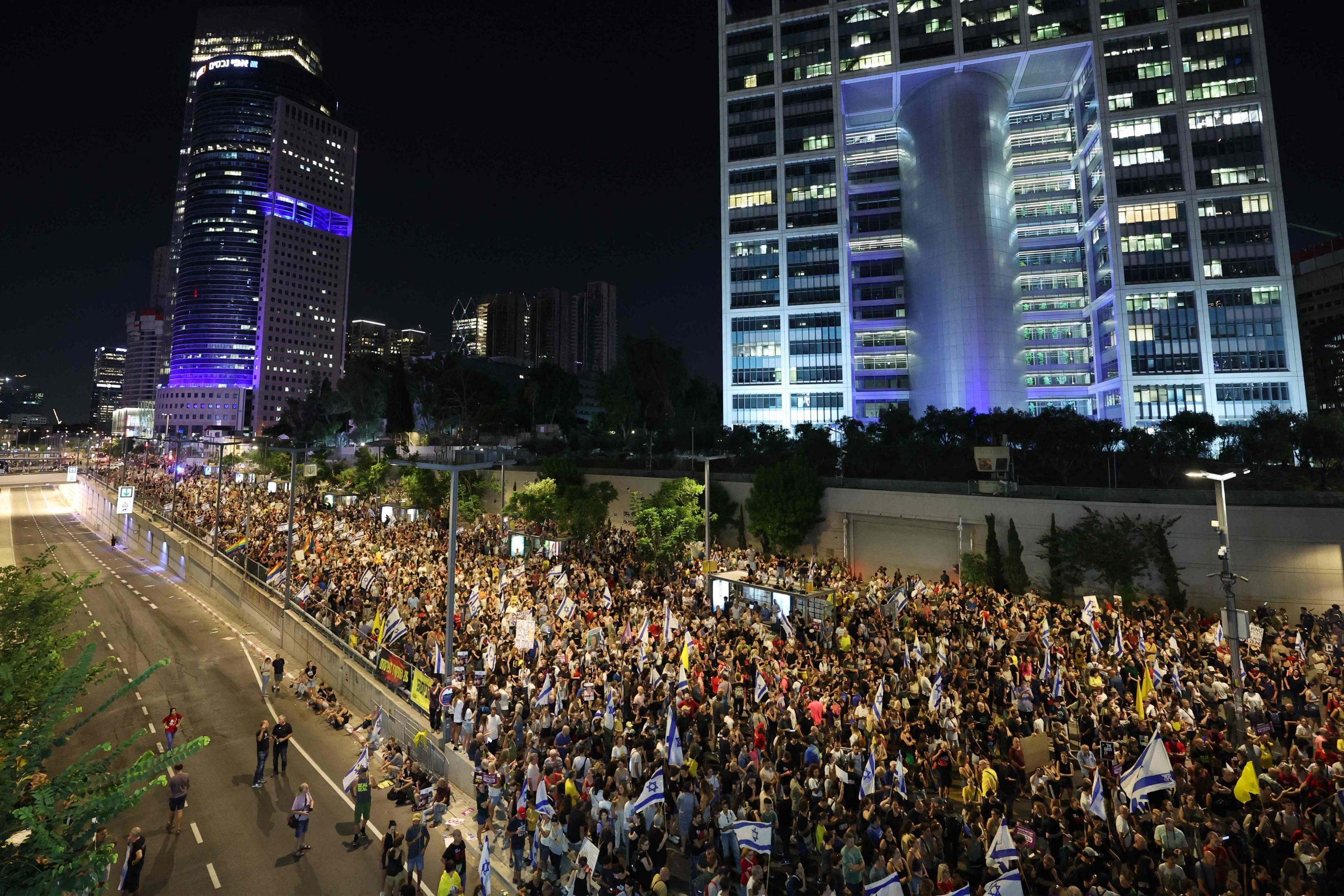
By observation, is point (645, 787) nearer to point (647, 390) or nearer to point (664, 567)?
point (664, 567)

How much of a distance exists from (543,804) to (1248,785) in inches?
488

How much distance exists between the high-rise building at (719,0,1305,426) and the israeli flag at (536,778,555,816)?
7037cm

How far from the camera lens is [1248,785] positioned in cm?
1079

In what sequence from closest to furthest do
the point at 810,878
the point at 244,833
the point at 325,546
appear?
the point at 810,878
the point at 244,833
the point at 325,546

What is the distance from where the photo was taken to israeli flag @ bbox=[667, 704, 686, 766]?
12953mm

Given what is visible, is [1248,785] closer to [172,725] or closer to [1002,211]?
[172,725]

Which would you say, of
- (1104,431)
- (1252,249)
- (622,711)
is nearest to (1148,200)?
(1252,249)

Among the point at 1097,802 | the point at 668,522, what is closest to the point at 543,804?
the point at 1097,802

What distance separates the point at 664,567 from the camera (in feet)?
109

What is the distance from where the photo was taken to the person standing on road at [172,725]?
18.3m

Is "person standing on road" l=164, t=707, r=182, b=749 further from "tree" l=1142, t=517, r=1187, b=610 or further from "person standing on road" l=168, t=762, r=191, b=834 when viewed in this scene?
"tree" l=1142, t=517, r=1187, b=610

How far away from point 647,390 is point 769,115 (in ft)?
150

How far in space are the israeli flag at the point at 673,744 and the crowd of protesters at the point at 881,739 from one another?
6cm

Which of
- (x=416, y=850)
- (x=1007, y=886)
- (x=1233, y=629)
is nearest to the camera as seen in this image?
(x=1007, y=886)
